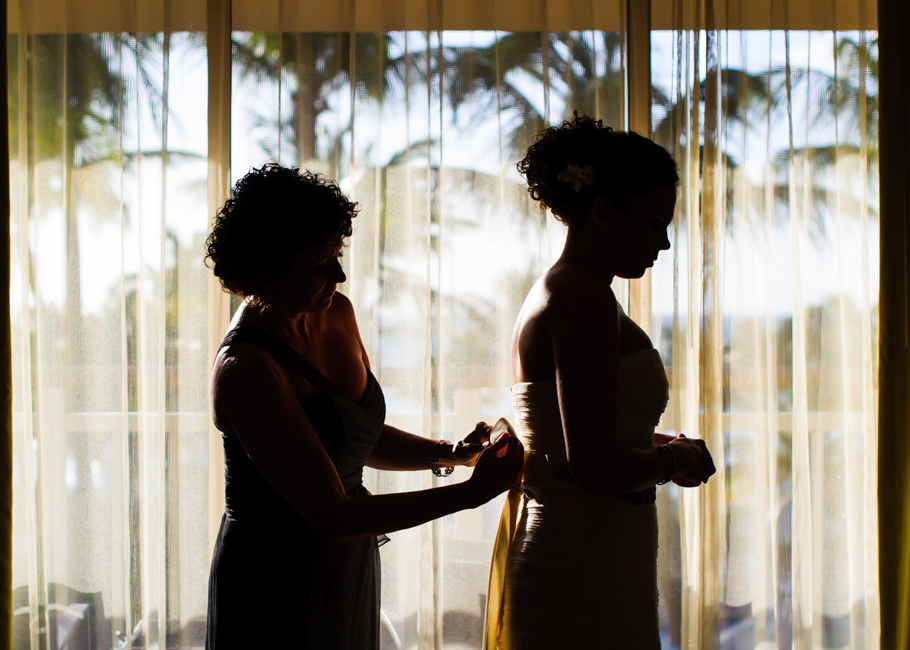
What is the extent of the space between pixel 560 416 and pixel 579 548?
0.25m

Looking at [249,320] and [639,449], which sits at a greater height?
[249,320]

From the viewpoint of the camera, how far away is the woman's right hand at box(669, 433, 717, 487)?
4.24 ft

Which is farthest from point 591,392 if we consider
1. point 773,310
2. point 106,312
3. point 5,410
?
point 5,410

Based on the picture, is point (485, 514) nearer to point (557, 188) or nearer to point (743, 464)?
point (743, 464)

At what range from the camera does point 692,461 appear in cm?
130

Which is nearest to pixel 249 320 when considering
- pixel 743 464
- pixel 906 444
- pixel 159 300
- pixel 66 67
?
pixel 159 300

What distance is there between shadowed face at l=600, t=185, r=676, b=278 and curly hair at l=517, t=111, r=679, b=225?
0.05ft

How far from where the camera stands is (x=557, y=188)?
1330mm

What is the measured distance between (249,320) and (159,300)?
108 cm

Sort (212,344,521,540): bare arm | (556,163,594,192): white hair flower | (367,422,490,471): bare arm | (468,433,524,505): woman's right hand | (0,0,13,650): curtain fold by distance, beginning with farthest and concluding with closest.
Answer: (0,0,13,650): curtain fold → (367,422,490,471): bare arm → (556,163,594,192): white hair flower → (468,433,524,505): woman's right hand → (212,344,521,540): bare arm

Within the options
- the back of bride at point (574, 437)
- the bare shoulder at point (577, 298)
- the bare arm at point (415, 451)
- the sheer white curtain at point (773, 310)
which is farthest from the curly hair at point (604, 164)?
the sheer white curtain at point (773, 310)

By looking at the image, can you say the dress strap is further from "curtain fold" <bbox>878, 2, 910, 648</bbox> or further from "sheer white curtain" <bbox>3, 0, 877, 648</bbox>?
"curtain fold" <bbox>878, 2, 910, 648</bbox>

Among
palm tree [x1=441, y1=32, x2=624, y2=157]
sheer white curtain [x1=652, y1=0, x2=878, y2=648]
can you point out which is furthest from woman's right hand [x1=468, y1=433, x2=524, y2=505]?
palm tree [x1=441, y1=32, x2=624, y2=157]

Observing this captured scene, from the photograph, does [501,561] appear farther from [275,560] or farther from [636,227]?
[636,227]
